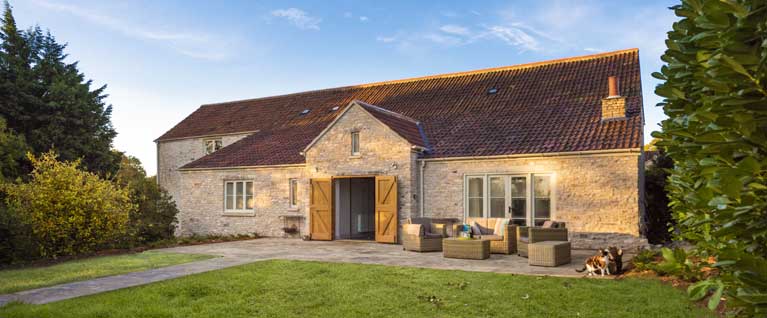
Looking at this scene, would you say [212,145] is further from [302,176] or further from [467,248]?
[467,248]

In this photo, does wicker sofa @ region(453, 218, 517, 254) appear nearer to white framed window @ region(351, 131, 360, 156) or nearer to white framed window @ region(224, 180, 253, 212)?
white framed window @ region(351, 131, 360, 156)

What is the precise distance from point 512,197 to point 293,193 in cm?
840

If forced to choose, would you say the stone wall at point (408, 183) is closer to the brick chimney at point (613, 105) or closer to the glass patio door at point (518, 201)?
the glass patio door at point (518, 201)

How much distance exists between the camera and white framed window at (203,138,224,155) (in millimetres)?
25622

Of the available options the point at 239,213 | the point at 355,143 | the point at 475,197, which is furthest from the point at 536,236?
the point at 239,213

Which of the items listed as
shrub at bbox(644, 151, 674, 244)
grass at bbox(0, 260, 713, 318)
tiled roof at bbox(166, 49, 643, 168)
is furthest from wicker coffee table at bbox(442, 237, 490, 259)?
shrub at bbox(644, 151, 674, 244)

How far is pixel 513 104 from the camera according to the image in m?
18.3

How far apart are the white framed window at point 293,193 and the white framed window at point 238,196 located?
1887 mm

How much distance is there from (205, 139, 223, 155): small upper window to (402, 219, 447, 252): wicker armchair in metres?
15.2

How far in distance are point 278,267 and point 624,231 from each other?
364 inches

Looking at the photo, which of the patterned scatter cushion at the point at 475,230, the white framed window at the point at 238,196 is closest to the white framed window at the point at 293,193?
the white framed window at the point at 238,196

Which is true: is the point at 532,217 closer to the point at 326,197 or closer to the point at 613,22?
the point at 613,22

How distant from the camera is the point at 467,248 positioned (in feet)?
38.7

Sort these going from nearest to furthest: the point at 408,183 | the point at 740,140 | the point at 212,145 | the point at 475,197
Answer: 1. the point at 740,140
2. the point at 475,197
3. the point at 408,183
4. the point at 212,145
